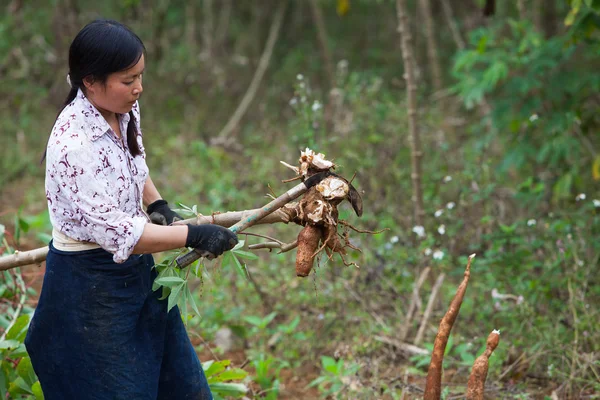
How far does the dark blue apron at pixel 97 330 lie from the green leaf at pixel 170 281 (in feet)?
0.28

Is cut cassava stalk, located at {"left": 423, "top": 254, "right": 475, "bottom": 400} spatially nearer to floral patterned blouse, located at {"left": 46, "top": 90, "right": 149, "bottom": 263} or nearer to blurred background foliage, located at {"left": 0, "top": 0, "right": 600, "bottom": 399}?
blurred background foliage, located at {"left": 0, "top": 0, "right": 600, "bottom": 399}

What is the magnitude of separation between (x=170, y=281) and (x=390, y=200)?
3265mm

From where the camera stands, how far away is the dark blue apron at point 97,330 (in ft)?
7.47

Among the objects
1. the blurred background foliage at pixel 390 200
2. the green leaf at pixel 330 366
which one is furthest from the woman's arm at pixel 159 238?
the green leaf at pixel 330 366

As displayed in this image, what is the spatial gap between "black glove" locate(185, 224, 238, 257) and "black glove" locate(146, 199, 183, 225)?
40 cm

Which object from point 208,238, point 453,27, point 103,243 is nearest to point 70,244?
point 103,243

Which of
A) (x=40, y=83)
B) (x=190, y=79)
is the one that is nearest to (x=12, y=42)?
(x=40, y=83)

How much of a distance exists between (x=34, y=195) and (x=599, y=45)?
543 cm

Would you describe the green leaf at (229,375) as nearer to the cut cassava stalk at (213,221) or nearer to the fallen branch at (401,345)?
the fallen branch at (401,345)

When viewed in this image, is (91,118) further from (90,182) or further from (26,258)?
(26,258)

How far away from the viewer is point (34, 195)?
7.25 m

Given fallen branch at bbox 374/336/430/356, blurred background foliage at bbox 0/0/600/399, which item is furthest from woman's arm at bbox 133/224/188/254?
fallen branch at bbox 374/336/430/356

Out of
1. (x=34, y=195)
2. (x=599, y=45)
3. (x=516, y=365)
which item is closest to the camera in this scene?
(x=516, y=365)

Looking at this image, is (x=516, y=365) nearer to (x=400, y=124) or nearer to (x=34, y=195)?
(x=400, y=124)
